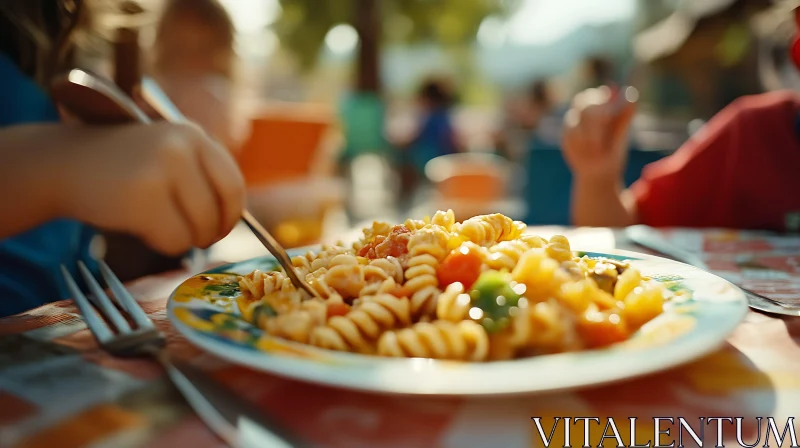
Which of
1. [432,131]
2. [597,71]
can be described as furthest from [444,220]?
[432,131]

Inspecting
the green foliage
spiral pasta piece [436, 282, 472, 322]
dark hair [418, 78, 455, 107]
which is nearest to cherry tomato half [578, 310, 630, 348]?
spiral pasta piece [436, 282, 472, 322]

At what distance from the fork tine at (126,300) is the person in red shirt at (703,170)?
116cm

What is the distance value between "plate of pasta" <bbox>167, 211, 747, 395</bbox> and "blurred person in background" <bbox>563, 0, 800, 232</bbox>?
2.76 feet

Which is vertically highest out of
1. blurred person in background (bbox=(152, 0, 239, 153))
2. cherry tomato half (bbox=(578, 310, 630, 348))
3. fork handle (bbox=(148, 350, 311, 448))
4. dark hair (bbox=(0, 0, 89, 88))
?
blurred person in background (bbox=(152, 0, 239, 153))

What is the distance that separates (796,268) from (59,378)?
1.02m

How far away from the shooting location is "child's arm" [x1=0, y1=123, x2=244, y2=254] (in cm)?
61

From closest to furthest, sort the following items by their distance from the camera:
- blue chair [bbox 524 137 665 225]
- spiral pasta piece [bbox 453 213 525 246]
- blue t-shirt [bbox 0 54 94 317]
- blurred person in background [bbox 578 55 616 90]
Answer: spiral pasta piece [bbox 453 213 525 246]
blue t-shirt [bbox 0 54 94 317]
blue chair [bbox 524 137 665 225]
blurred person in background [bbox 578 55 616 90]

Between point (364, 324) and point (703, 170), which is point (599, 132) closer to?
point (703, 170)

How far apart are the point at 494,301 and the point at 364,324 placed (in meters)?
0.13

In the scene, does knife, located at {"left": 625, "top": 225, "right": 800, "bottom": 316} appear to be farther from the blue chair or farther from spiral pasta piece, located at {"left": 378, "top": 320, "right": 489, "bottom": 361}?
the blue chair

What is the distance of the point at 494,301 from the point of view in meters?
0.53

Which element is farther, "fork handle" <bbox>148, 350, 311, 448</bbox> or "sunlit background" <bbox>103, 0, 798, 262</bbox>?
"sunlit background" <bbox>103, 0, 798, 262</bbox>

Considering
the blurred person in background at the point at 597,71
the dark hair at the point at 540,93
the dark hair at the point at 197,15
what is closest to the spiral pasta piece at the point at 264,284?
the dark hair at the point at 197,15

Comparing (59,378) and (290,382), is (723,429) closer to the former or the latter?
(290,382)
